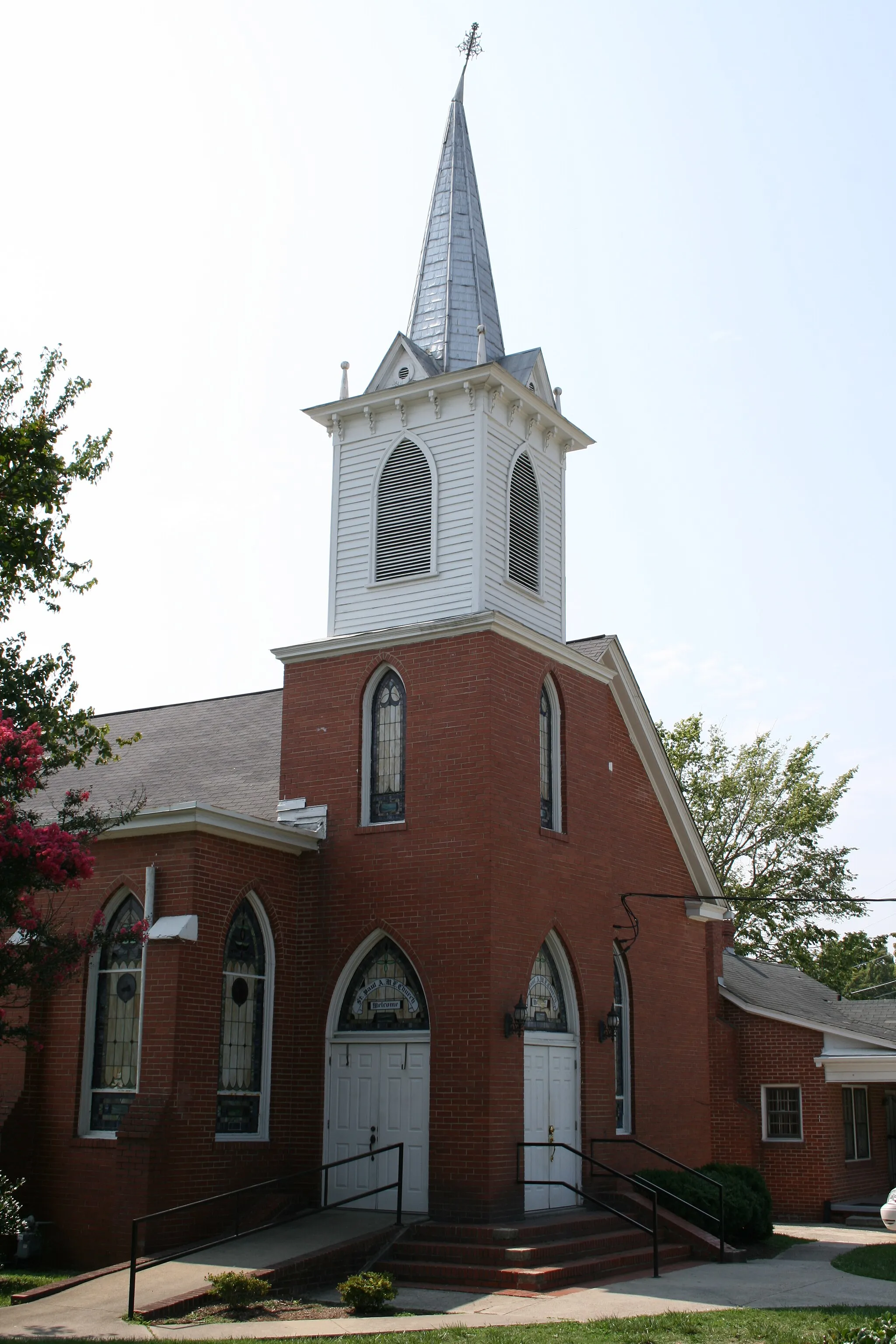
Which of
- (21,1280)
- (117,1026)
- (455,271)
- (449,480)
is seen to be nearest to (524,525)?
(449,480)

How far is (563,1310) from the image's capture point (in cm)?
1277

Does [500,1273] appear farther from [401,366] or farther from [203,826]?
[401,366]

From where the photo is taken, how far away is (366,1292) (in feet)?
40.9

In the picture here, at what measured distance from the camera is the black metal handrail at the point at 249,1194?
13.4 meters

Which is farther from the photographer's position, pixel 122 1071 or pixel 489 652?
pixel 489 652

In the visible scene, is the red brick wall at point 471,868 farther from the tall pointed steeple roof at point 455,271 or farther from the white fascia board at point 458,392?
the tall pointed steeple roof at point 455,271

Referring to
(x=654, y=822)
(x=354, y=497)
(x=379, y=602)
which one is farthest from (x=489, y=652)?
(x=654, y=822)

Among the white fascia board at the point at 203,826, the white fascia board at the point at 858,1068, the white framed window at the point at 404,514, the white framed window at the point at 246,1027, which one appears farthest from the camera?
the white fascia board at the point at 858,1068

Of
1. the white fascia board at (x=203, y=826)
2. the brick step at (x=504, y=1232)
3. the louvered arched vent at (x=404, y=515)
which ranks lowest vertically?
the brick step at (x=504, y=1232)

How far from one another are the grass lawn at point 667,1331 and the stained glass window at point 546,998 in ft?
18.1

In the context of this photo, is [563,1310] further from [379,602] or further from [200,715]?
[200,715]

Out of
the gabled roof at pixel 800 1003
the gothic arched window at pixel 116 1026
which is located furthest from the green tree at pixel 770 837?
the gothic arched window at pixel 116 1026

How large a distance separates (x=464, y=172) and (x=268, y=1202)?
15.9 m

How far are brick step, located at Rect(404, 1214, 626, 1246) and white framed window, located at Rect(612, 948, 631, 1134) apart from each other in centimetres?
412
